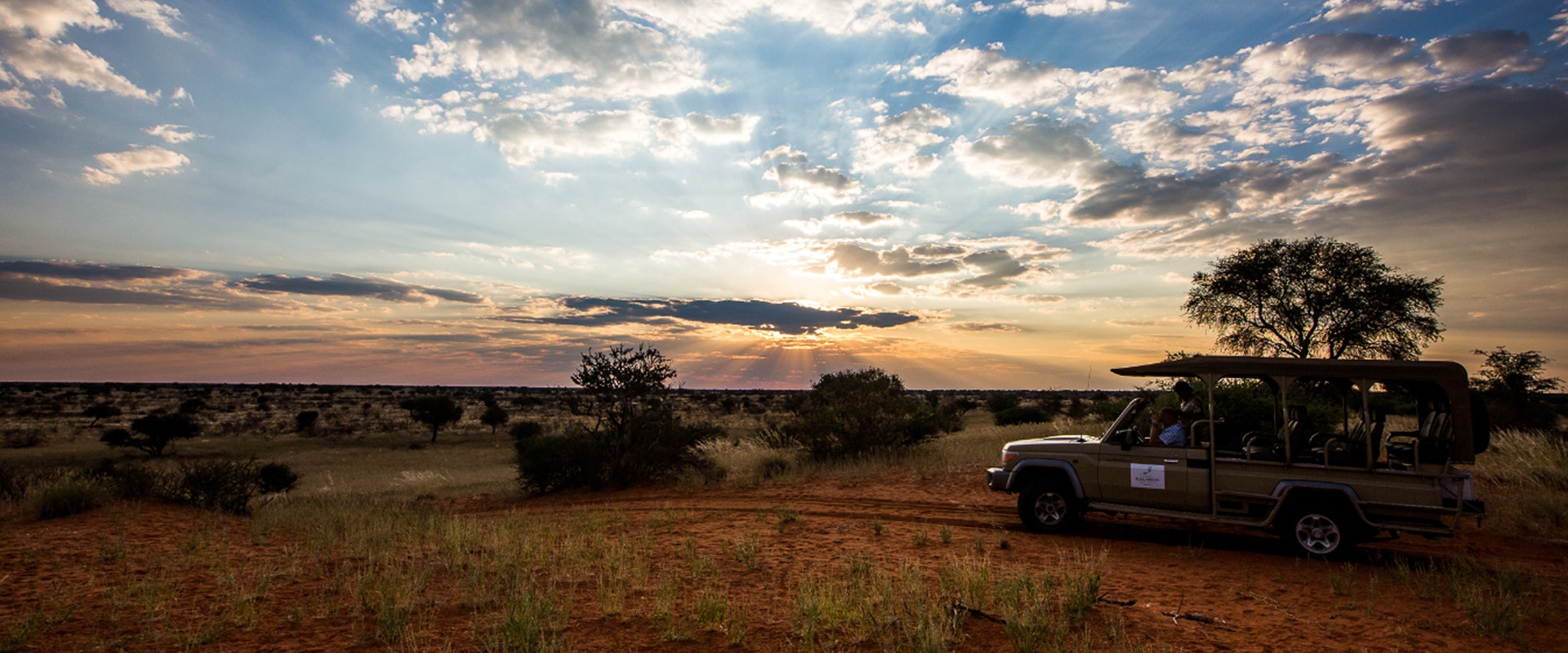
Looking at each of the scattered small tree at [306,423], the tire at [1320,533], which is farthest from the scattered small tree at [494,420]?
the tire at [1320,533]

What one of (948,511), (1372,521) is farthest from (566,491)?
(1372,521)

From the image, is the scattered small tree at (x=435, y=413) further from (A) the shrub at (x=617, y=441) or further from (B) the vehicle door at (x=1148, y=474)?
(B) the vehicle door at (x=1148, y=474)

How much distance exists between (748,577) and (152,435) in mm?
39122

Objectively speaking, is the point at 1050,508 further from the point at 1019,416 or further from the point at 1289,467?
the point at 1019,416

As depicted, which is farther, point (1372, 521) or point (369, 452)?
point (369, 452)

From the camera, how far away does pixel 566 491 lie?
65.5ft

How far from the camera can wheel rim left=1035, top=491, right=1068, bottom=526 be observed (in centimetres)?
1084

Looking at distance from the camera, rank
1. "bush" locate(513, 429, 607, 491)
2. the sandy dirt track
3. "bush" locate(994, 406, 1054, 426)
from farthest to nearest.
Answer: "bush" locate(994, 406, 1054, 426) → "bush" locate(513, 429, 607, 491) → the sandy dirt track

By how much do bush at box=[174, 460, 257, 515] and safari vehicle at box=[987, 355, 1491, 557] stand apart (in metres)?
13.5

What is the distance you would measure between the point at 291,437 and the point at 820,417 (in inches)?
1385

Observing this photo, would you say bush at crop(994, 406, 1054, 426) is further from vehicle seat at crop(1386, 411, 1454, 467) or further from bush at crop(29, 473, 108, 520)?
bush at crop(29, 473, 108, 520)

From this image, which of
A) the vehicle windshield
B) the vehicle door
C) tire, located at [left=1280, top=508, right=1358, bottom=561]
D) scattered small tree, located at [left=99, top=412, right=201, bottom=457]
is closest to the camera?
tire, located at [left=1280, top=508, right=1358, bottom=561]

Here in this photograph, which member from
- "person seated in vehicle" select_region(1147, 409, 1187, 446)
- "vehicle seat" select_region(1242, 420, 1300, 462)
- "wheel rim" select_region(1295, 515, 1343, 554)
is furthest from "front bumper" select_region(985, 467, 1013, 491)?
"wheel rim" select_region(1295, 515, 1343, 554)

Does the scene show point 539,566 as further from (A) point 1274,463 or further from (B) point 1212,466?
(A) point 1274,463
